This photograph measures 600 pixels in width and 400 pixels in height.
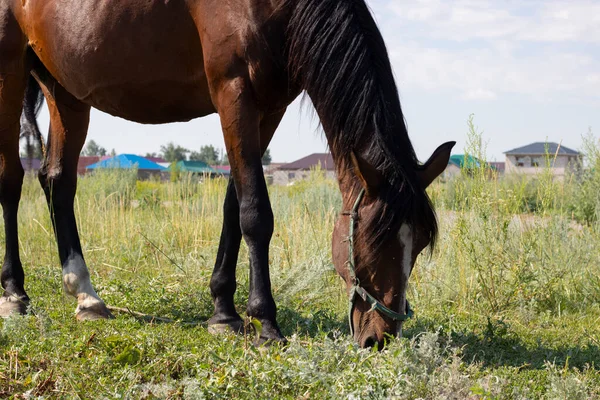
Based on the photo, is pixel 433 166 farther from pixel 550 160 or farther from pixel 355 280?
pixel 550 160

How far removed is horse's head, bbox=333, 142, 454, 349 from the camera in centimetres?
299

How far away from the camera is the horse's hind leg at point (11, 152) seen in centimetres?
463

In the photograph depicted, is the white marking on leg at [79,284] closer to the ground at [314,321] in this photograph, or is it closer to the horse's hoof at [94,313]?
the horse's hoof at [94,313]

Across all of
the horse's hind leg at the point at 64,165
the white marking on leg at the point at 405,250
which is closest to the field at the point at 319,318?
the white marking on leg at the point at 405,250

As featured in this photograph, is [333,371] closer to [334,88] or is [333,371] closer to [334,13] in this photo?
[334,88]

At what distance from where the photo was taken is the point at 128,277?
6.57 m

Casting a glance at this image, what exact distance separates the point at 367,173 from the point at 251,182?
747mm

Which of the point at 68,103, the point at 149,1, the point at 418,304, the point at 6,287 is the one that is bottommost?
the point at 418,304

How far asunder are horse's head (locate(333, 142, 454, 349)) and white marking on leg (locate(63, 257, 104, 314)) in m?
2.23

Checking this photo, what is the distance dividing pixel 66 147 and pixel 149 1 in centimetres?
173

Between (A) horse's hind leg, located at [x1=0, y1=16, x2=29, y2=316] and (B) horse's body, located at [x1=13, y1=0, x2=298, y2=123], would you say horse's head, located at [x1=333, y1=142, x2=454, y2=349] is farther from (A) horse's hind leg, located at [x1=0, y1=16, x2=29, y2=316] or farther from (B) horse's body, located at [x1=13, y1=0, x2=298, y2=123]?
(A) horse's hind leg, located at [x1=0, y1=16, x2=29, y2=316]

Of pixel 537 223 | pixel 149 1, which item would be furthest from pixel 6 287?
pixel 537 223

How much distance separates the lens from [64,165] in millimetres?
4969

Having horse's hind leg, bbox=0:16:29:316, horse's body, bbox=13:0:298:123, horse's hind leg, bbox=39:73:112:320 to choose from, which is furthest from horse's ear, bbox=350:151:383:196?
horse's hind leg, bbox=0:16:29:316
